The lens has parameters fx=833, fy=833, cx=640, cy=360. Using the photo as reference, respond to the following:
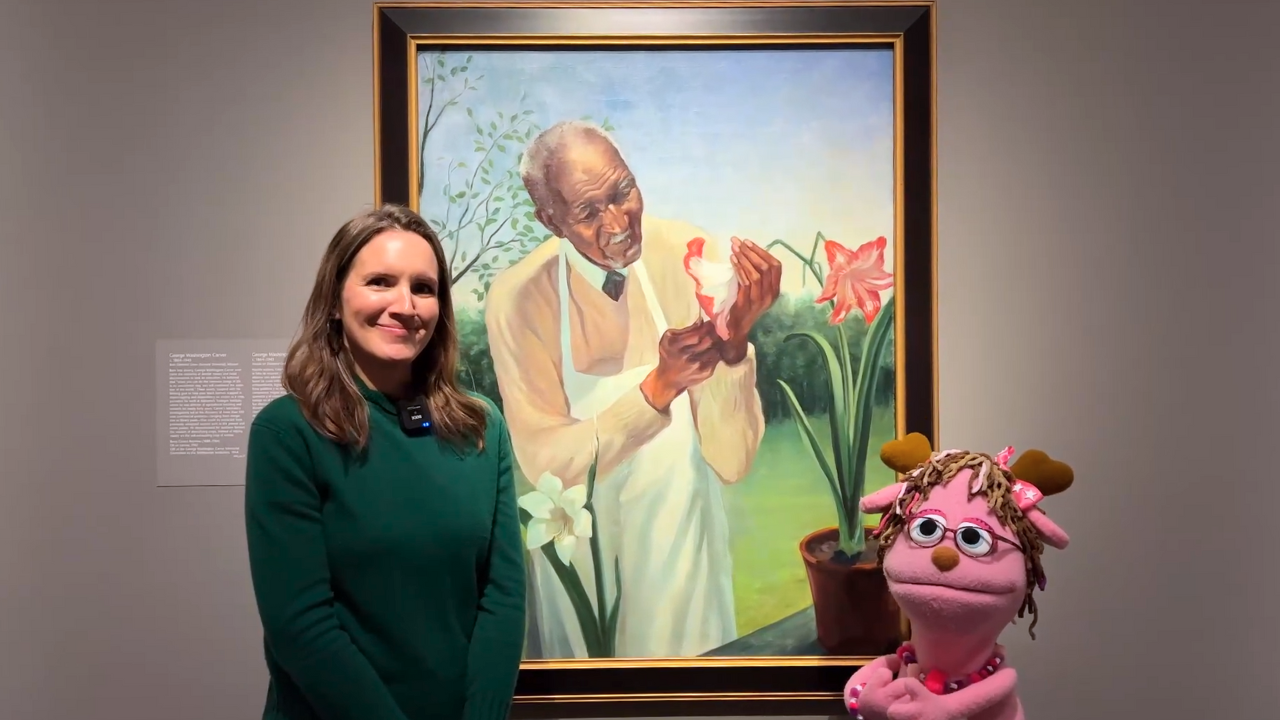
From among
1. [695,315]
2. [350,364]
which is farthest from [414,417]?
[695,315]

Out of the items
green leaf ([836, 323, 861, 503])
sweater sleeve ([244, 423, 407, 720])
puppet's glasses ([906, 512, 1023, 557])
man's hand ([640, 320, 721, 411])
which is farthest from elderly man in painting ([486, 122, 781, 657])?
sweater sleeve ([244, 423, 407, 720])

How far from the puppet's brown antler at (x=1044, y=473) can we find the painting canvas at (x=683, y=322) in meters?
0.25

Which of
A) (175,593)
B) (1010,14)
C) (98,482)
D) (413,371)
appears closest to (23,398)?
(98,482)

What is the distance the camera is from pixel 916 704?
115cm

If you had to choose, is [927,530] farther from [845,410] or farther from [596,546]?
[596,546]

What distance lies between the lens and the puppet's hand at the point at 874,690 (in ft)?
3.86

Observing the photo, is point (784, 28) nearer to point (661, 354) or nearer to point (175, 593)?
point (661, 354)

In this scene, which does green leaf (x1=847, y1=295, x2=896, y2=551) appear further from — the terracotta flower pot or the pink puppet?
the pink puppet

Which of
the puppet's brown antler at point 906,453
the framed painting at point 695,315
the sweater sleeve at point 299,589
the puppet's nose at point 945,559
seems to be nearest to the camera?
the sweater sleeve at point 299,589

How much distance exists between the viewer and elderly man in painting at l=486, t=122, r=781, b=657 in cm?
140

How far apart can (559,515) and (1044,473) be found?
2.45ft

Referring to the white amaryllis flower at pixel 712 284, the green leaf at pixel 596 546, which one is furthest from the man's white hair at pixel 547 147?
the green leaf at pixel 596 546

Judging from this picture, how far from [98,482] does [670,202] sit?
107cm

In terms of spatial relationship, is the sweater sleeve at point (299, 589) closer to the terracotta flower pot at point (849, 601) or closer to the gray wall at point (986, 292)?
the gray wall at point (986, 292)
